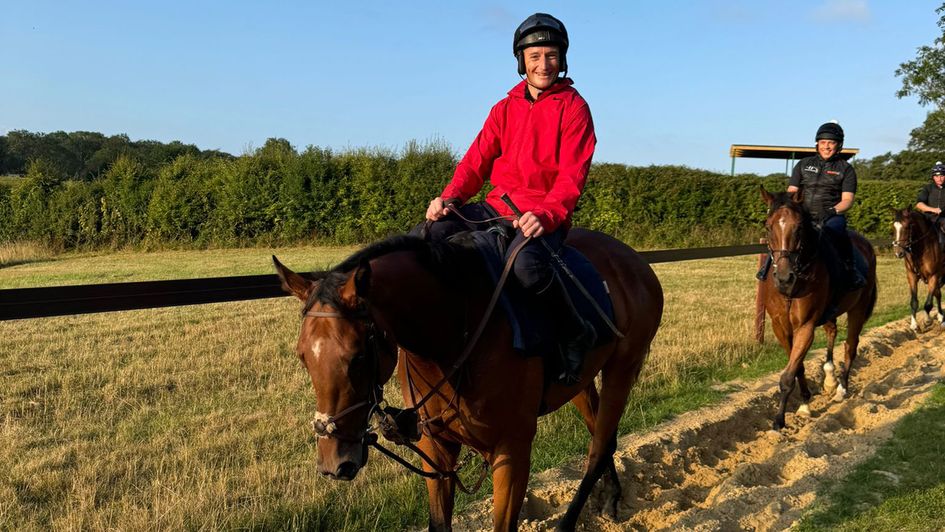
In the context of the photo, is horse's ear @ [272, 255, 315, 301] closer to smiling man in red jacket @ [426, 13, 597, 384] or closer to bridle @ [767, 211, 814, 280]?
smiling man in red jacket @ [426, 13, 597, 384]

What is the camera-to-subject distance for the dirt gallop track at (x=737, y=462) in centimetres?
441

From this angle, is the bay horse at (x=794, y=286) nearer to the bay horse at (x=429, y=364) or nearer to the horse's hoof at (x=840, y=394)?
the horse's hoof at (x=840, y=394)

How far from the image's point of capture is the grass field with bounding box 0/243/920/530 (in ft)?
13.2

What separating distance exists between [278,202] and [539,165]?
73.0 ft

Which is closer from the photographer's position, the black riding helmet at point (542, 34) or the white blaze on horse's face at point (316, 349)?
the white blaze on horse's face at point (316, 349)

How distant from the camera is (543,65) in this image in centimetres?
350

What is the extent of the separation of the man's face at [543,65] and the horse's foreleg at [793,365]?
15.5 ft

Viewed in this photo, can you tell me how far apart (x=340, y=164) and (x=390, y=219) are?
114 inches

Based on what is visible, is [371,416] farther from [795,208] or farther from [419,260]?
[795,208]

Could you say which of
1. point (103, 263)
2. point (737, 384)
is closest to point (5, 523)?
point (737, 384)

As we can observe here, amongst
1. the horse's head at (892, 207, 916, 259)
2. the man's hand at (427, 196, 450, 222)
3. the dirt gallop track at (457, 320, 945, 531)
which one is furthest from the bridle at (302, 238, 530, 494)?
the horse's head at (892, 207, 916, 259)

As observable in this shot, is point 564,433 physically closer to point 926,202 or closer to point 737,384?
point 737,384

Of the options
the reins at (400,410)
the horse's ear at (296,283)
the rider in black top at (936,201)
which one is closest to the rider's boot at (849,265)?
the reins at (400,410)

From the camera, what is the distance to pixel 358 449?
2.30m
